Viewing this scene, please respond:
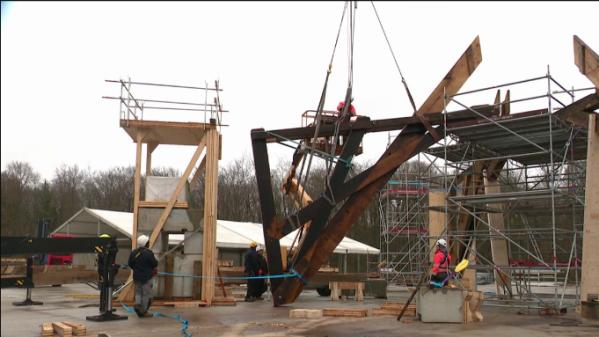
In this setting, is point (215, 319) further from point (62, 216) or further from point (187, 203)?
point (62, 216)

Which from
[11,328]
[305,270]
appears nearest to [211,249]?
[305,270]

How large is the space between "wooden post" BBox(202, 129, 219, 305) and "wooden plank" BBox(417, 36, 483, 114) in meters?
6.27

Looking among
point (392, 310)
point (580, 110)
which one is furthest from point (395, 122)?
point (392, 310)

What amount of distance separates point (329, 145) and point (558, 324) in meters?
7.60

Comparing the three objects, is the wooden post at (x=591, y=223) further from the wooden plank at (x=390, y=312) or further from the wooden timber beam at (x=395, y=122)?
the wooden plank at (x=390, y=312)

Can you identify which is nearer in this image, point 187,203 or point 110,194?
point 187,203

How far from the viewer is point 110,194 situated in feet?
231

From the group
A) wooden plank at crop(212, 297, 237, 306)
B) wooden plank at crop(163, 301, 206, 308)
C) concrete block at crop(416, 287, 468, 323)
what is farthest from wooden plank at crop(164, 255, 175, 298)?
concrete block at crop(416, 287, 468, 323)

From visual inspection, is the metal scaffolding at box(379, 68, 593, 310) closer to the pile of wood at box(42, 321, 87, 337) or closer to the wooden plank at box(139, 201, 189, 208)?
the wooden plank at box(139, 201, 189, 208)

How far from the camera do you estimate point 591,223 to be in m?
14.2

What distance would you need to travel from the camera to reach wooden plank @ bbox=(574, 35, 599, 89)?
14289mm

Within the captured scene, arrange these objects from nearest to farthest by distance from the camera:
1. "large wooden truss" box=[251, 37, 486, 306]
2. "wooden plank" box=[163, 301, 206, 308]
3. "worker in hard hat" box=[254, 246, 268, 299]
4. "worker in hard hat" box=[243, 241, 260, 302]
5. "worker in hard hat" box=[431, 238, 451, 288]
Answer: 1. "worker in hard hat" box=[431, 238, 451, 288]
2. "large wooden truss" box=[251, 37, 486, 306]
3. "wooden plank" box=[163, 301, 206, 308]
4. "worker in hard hat" box=[243, 241, 260, 302]
5. "worker in hard hat" box=[254, 246, 268, 299]

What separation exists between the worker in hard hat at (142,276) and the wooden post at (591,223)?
1027cm

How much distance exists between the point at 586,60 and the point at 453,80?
3.42 metres
